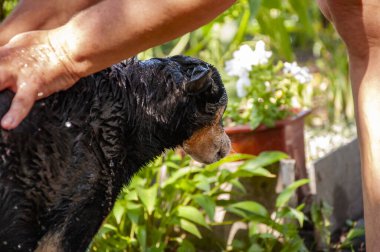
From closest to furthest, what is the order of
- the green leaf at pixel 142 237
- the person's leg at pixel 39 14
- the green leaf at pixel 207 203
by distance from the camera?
the person's leg at pixel 39 14 < the green leaf at pixel 142 237 < the green leaf at pixel 207 203

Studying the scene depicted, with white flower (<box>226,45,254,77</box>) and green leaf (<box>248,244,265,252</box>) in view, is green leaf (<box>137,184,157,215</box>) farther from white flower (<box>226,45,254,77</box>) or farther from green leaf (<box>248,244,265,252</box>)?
white flower (<box>226,45,254,77</box>)

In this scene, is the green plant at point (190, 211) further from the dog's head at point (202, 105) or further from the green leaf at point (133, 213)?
the dog's head at point (202, 105)

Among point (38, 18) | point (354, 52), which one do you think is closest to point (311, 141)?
point (354, 52)

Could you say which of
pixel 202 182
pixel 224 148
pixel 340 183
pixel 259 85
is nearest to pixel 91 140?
pixel 224 148

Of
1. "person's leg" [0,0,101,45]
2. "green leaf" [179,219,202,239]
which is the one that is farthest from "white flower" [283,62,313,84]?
"person's leg" [0,0,101,45]

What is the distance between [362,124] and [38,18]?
3.72 feet

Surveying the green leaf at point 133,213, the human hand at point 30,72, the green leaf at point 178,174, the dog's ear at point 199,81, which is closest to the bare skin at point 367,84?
the dog's ear at point 199,81

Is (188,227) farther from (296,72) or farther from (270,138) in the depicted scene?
(296,72)

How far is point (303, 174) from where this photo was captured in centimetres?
464

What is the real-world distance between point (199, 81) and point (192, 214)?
Result: 1.50m

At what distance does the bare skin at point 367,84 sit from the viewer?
2730mm

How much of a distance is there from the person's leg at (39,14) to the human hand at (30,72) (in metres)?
0.51

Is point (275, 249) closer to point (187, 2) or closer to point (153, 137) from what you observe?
point (153, 137)

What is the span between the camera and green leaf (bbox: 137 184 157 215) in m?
3.73
